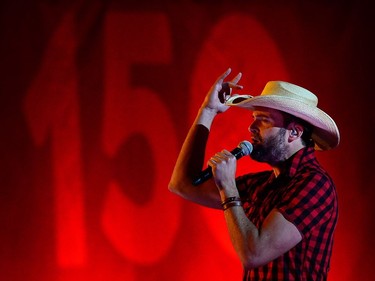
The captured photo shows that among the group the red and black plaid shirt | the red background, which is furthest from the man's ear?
the red background

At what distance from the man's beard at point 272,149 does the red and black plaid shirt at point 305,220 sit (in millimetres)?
76

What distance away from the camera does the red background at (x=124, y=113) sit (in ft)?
9.06

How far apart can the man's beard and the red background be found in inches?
38.0

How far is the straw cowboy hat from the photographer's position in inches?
74.4

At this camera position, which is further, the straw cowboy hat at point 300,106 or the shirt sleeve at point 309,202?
the straw cowboy hat at point 300,106

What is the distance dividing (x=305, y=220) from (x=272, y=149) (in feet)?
1.06

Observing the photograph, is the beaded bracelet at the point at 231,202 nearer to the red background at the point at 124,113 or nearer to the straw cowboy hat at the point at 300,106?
the straw cowboy hat at the point at 300,106

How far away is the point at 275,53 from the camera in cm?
289

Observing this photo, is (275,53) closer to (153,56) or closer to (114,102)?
(153,56)

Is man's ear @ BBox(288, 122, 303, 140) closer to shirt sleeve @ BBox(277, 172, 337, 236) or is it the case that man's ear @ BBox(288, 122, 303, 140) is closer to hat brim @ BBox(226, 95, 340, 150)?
hat brim @ BBox(226, 95, 340, 150)

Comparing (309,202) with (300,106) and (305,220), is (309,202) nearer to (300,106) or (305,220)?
(305,220)

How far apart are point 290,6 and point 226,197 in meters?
1.56

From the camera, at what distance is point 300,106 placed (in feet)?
6.21

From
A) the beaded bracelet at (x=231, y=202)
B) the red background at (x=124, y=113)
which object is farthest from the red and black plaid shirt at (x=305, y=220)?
the red background at (x=124, y=113)
